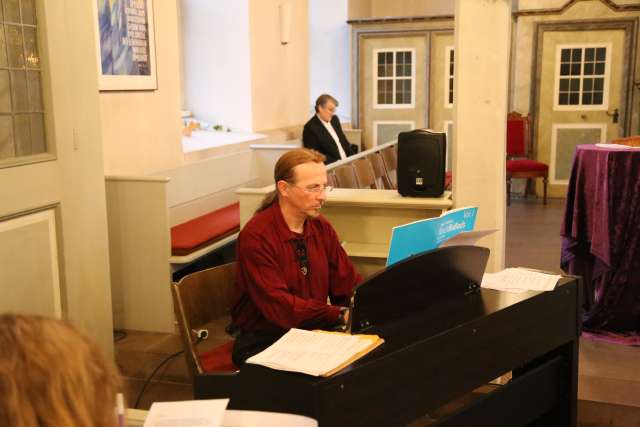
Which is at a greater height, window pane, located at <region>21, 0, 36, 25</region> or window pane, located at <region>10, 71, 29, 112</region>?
window pane, located at <region>21, 0, 36, 25</region>

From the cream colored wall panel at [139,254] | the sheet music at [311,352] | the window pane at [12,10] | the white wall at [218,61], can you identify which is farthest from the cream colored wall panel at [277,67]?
the sheet music at [311,352]

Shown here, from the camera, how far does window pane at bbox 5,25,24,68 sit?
3180 mm

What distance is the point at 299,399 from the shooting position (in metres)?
1.72

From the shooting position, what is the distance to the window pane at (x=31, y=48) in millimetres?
3285

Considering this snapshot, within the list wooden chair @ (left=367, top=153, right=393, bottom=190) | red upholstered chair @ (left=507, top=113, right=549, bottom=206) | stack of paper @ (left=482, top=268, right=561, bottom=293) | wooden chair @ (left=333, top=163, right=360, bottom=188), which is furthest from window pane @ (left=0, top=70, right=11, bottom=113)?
red upholstered chair @ (left=507, top=113, right=549, bottom=206)

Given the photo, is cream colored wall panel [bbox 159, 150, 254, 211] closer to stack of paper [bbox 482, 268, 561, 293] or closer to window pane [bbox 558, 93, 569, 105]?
stack of paper [bbox 482, 268, 561, 293]

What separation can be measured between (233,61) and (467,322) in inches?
241

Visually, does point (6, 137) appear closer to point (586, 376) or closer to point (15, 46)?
point (15, 46)

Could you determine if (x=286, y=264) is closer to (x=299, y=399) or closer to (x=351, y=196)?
(x=299, y=399)

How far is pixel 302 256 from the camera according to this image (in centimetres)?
277

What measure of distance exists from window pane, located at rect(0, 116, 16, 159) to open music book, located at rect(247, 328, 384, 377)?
1.82 metres

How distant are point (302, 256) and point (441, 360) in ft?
2.77

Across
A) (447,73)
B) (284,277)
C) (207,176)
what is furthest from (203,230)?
(447,73)

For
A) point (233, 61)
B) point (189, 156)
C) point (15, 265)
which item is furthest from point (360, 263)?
point (233, 61)
